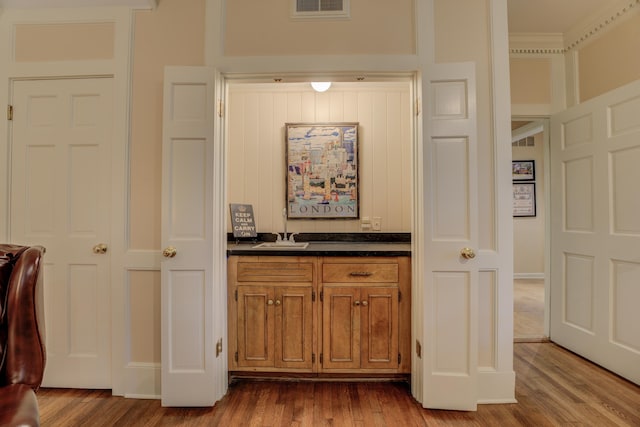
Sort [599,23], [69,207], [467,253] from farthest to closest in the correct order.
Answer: [599,23], [69,207], [467,253]

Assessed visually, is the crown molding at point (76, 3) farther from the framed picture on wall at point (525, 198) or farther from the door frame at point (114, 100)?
the framed picture on wall at point (525, 198)

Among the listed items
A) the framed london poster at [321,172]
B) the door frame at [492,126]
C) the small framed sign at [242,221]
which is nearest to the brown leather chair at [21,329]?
the door frame at [492,126]

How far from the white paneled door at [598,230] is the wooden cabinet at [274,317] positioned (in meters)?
2.23

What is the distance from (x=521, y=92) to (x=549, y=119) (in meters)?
0.36

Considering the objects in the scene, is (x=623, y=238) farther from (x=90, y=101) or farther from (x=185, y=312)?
(x=90, y=101)

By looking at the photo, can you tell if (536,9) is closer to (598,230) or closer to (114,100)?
(598,230)

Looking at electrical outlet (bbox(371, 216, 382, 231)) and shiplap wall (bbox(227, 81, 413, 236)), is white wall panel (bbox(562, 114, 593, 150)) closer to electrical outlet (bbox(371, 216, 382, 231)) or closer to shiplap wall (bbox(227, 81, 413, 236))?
shiplap wall (bbox(227, 81, 413, 236))

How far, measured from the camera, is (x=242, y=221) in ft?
8.84

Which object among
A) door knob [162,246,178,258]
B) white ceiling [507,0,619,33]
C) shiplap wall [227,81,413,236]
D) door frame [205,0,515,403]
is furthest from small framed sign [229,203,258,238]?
white ceiling [507,0,619,33]

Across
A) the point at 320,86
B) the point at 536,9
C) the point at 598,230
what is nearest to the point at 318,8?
the point at 320,86

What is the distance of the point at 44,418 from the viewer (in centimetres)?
180

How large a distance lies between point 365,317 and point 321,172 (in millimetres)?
1335

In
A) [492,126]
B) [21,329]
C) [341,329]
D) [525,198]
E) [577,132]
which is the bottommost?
[341,329]

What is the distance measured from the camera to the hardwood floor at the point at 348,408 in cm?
177
